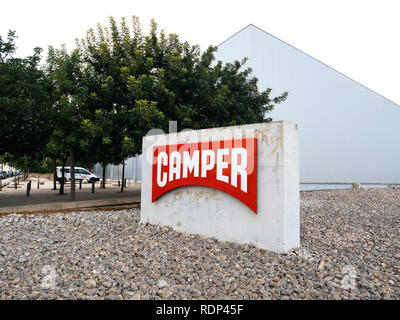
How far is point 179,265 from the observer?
4.33 m

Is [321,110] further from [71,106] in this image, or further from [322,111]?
[71,106]

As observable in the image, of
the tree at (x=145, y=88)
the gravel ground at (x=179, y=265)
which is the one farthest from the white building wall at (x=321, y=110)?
the gravel ground at (x=179, y=265)

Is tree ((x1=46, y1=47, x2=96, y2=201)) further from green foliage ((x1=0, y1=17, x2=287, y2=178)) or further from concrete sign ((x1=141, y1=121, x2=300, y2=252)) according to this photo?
concrete sign ((x1=141, y1=121, x2=300, y2=252))

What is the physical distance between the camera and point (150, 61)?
31.4 feet

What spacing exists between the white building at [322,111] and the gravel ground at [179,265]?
13761mm

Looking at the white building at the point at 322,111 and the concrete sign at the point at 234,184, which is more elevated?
the white building at the point at 322,111

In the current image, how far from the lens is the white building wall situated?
58.6ft

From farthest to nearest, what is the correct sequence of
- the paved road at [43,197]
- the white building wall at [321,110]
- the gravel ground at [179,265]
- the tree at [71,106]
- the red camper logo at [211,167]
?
1. the white building wall at [321,110]
2. the paved road at [43,197]
3. the tree at [71,106]
4. the red camper logo at [211,167]
5. the gravel ground at [179,265]

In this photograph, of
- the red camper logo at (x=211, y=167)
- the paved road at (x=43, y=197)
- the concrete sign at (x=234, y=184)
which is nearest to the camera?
the concrete sign at (x=234, y=184)

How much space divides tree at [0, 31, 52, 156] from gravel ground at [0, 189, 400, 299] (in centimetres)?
439

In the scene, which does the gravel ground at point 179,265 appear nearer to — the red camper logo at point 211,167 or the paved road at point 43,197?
the red camper logo at point 211,167

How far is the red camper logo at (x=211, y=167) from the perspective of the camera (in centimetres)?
499

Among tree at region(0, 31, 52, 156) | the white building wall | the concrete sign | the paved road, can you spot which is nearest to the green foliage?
tree at region(0, 31, 52, 156)

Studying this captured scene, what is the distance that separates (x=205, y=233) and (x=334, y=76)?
2190cm
